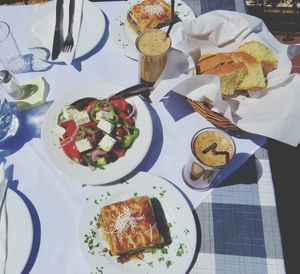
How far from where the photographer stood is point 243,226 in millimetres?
1259

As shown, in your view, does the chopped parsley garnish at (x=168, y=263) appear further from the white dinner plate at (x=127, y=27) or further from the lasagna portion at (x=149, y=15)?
the lasagna portion at (x=149, y=15)

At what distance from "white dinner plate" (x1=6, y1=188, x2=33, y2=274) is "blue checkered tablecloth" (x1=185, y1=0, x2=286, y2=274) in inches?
23.8

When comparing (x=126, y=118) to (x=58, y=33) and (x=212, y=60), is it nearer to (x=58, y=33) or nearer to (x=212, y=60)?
(x=212, y=60)

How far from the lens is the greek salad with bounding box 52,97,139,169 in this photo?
1323 millimetres

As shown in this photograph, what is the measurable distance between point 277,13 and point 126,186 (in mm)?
2476

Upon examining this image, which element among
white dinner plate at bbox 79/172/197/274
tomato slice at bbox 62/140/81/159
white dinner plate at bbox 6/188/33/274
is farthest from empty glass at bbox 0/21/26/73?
white dinner plate at bbox 79/172/197/274

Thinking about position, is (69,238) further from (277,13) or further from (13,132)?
(277,13)

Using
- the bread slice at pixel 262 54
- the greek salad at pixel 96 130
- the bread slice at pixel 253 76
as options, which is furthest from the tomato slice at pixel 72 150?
the bread slice at pixel 262 54

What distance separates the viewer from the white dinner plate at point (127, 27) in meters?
1.65

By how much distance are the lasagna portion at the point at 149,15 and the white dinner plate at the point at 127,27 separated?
0.13 feet

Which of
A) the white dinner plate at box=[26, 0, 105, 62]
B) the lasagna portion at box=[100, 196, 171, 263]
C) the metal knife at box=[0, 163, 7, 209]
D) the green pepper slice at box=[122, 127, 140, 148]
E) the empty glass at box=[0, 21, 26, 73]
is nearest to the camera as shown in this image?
the lasagna portion at box=[100, 196, 171, 263]

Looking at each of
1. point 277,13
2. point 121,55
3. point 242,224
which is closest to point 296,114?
point 242,224

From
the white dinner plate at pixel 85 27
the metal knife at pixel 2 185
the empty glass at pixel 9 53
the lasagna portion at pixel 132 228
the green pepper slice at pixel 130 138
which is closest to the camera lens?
the lasagna portion at pixel 132 228

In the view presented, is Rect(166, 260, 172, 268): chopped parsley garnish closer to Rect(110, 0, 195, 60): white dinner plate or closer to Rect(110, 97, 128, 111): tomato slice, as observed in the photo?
Rect(110, 97, 128, 111): tomato slice
